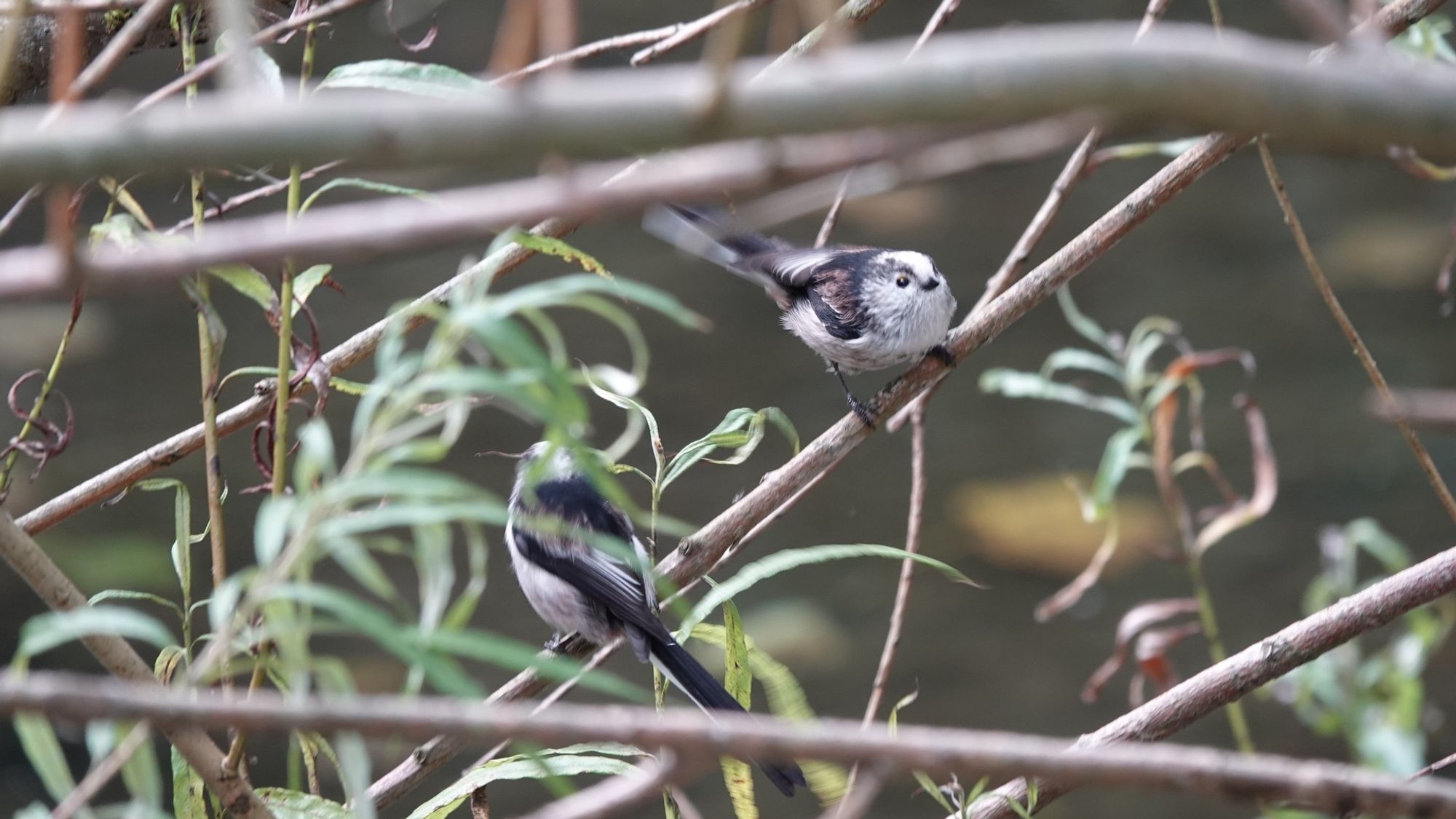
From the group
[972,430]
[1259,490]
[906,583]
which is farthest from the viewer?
[972,430]

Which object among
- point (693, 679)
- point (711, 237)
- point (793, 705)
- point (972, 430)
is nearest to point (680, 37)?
point (793, 705)

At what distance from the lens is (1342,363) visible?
7.00 m

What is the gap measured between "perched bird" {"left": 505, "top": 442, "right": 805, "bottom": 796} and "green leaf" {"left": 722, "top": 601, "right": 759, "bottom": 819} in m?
0.68

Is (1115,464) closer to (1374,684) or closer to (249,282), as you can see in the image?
(1374,684)

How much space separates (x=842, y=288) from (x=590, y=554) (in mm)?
984

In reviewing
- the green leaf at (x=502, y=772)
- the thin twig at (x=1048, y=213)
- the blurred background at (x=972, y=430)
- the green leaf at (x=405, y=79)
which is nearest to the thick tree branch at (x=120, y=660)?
the green leaf at (x=502, y=772)

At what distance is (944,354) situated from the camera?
253 centimetres

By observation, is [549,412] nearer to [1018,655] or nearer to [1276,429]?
[1018,655]

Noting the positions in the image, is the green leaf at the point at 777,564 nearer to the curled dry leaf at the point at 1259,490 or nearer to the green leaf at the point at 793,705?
the green leaf at the point at 793,705

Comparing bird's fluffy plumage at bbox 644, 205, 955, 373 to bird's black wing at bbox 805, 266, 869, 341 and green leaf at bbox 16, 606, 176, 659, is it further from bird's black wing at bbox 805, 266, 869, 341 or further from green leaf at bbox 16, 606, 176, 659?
green leaf at bbox 16, 606, 176, 659

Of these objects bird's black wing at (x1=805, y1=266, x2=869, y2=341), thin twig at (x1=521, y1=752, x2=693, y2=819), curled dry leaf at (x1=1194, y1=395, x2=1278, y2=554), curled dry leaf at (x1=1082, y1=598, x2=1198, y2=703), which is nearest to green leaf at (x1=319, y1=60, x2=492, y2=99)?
thin twig at (x1=521, y1=752, x2=693, y2=819)

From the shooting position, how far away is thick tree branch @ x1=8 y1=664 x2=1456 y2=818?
77cm

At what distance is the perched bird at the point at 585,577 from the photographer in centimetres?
258

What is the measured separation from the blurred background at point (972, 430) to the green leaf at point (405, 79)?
3.49 meters
